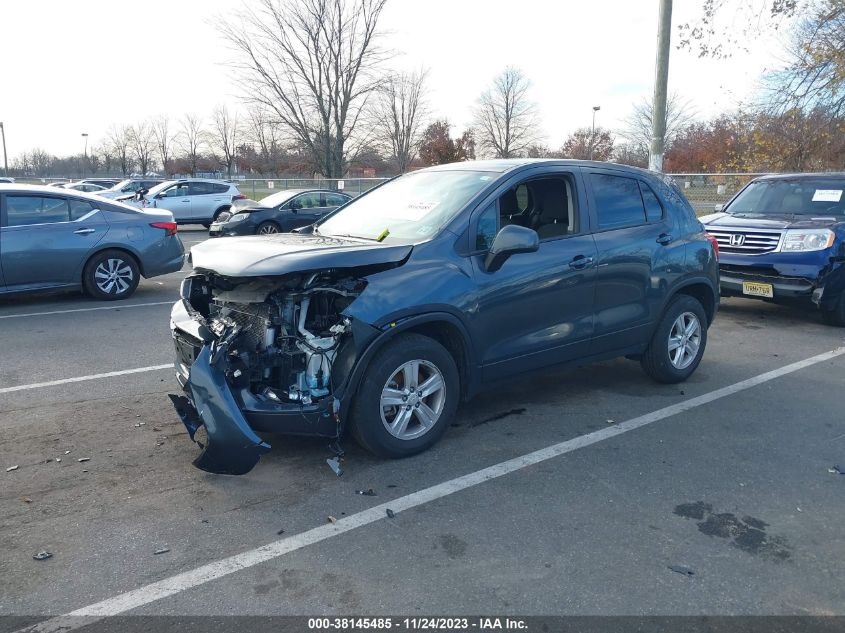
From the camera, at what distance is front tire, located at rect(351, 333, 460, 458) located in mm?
4090

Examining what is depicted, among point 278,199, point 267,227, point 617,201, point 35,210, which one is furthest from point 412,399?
point 278,199

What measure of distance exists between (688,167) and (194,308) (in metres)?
44.2

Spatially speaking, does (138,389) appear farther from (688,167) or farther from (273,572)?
(688,167)

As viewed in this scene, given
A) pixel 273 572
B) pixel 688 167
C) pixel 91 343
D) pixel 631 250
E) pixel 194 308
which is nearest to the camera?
pixel 273 572

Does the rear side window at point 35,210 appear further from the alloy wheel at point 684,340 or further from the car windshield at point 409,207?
the alloy wheel at point 684,340

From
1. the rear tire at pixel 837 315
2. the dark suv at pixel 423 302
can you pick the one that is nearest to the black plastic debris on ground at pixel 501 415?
the dark suv at pixel 423 302

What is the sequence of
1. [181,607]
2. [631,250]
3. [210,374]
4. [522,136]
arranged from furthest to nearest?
[522,136]
[631,250]
[210,374]
[181,607]

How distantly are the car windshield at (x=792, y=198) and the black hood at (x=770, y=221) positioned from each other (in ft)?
0.69

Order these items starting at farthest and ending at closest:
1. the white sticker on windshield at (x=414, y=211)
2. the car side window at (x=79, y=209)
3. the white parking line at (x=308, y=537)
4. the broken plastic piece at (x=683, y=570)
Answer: the car side window at (x=79, y=209) < the white sticker on windshield at (x=414, y=211) < the broken plastic piece at (x=683, y=570) < the white parking line at (x=308, y=537)

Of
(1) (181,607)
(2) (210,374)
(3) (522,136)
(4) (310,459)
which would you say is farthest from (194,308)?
(3) (522,136)

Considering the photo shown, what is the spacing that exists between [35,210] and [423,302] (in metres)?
7.26

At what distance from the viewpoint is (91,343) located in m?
7.32

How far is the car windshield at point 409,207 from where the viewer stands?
15.5 ft

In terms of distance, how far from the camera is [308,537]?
136 inches
